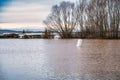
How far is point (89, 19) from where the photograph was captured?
5125cm

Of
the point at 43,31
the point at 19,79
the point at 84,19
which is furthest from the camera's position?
the point at 43,31

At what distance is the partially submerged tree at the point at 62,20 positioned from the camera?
180ft

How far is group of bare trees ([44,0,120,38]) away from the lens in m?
49.1

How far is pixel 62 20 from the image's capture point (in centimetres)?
5659

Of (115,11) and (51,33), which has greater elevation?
(115,11)

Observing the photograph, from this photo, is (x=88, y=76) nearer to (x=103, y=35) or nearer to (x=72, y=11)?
(x=103, y=35)

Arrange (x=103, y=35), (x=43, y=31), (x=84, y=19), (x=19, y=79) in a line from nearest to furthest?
(x=19, y=79)
(x=103, y=35)
(x=84, y=19)
(x=43, y=31)

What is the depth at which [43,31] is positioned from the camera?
185 ft

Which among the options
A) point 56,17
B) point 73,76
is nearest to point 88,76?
point 73,76

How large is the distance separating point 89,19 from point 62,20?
286 inches

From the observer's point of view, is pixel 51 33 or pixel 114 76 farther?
pixel 51 33

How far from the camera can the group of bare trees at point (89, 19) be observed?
161 ft

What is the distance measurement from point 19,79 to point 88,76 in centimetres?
210

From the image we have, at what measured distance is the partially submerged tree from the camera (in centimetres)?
5481
